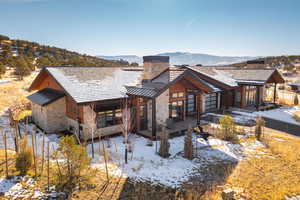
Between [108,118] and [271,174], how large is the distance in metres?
9.53

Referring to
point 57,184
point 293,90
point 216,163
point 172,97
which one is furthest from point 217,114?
point 293,90

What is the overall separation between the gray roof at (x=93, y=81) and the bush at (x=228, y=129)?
268 inches

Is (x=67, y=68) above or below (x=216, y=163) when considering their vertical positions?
above

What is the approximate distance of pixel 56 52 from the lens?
6081 cm

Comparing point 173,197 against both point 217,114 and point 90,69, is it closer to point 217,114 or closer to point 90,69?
point 90,69

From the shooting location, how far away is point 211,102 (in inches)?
898

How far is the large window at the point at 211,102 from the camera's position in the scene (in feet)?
72.9

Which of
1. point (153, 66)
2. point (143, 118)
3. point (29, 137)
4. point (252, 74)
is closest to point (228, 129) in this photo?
point (143, 118)

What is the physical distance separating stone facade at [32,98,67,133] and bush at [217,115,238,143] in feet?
35.5

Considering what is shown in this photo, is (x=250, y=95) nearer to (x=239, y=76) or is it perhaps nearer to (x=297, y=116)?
(x=239, y=76)

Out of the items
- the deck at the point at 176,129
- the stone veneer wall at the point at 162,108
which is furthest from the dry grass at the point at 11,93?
the stone veneer wall at the point at 162,108

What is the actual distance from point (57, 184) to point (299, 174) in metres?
10.3

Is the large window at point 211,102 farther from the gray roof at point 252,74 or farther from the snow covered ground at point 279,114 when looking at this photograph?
the gray roof at point 252,74

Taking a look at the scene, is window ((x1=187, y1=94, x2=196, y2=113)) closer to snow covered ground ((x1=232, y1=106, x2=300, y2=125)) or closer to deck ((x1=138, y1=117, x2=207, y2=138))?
deck ((x1=138, y1=117, x2=207, y2=138))
